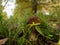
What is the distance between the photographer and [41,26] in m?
1.90

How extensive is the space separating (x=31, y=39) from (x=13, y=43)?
0.53 ft

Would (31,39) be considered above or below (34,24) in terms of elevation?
below

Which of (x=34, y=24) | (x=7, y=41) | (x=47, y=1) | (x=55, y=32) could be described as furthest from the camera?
(x=47, y=1)

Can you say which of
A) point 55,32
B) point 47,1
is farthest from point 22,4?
point 55,32

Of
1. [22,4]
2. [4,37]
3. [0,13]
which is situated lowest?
[22,4]

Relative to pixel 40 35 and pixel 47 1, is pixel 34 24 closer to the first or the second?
pixel 40 35

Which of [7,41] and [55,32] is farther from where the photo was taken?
[55,32]

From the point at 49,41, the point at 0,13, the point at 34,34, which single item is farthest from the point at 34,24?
the point at 0,13

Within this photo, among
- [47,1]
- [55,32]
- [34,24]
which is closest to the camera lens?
[34,24]

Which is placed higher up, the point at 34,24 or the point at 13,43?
the point at 34,24

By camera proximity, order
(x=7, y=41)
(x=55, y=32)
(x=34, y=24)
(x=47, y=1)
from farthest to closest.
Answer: (x=47, y=1), (x=55, y=32), (x=34, y=24), (x=7, y=41)

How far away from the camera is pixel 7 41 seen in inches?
67.1

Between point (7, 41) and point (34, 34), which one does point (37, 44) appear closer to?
point (34, 34)

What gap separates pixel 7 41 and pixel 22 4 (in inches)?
198
